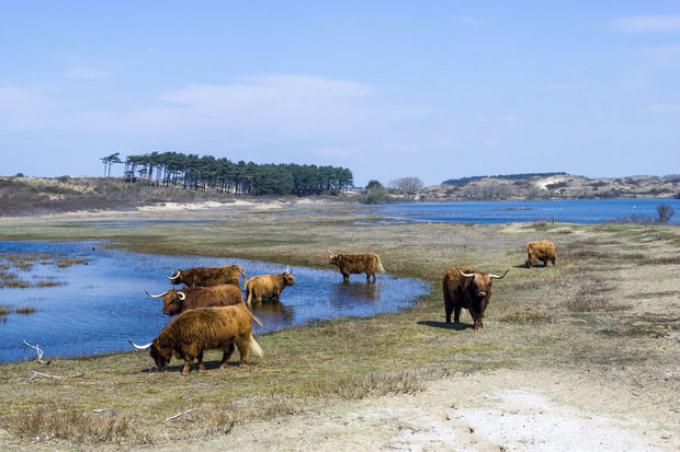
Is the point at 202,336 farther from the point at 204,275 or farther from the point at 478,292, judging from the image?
the point at 204,275

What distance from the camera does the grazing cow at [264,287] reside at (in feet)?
75.2

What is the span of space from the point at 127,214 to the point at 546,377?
81.6 metres

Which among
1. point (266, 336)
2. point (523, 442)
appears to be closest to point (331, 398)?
point (523, 442)

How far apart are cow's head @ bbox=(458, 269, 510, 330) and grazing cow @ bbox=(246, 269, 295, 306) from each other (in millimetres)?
8370

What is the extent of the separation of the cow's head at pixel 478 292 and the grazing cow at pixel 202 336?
5510 mm

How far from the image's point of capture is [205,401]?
10.3 m

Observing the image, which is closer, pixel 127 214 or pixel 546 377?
pixel 546 377

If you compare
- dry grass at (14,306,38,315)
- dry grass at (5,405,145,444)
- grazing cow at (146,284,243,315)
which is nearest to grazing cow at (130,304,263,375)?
dry grass at (5,405,145,444)

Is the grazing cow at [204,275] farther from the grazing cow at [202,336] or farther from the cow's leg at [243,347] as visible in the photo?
the cow's leg at [243,347]

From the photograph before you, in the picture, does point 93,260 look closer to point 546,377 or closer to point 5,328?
point 5,328

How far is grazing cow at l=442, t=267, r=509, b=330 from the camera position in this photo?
16219mm

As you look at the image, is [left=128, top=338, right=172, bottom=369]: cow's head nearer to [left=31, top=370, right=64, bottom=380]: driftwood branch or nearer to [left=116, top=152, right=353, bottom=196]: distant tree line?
[left=31, top=370, right=64, bottom=380]: driftwood branch

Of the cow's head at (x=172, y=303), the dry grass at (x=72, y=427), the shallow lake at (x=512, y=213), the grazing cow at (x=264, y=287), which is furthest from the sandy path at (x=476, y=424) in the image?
the shallow lake at (x=512, y=213)

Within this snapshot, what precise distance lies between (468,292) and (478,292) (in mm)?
422
